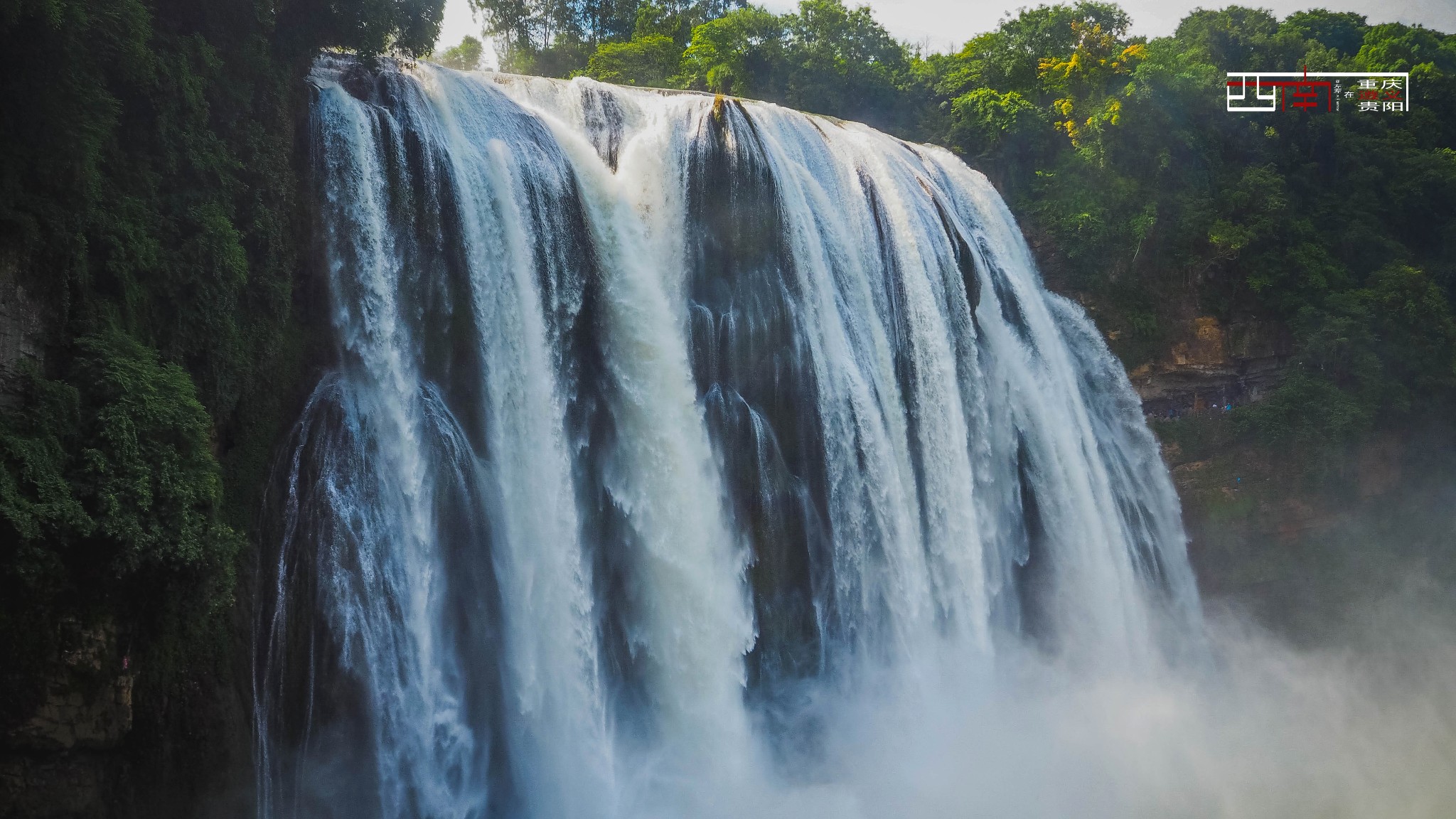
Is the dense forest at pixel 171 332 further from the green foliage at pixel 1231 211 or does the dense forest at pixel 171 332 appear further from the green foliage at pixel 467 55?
the green foliage at pixel 467 55

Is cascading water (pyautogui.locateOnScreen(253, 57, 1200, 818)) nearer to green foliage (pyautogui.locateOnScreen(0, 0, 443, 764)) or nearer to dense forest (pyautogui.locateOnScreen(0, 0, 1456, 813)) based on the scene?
dense forest (pyautogui.locateOnScreen(0, 0, 1456, 813))

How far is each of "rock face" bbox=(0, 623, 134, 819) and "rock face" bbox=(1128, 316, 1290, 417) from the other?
21.2 meters

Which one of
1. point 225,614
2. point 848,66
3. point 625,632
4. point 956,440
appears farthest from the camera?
point 848,66

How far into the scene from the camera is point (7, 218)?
7.11 metres

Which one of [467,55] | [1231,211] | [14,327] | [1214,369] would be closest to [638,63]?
[467,55]

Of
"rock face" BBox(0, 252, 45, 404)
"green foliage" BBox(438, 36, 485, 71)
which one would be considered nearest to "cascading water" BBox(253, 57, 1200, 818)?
"rock face" BBox(0, 252, 45, 404)

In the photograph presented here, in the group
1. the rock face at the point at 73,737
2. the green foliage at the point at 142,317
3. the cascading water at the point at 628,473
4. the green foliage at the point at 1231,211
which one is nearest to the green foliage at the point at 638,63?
the green foliage at the point at 1231,211

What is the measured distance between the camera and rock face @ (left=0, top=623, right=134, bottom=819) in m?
6.85

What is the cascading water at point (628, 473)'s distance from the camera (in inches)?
385

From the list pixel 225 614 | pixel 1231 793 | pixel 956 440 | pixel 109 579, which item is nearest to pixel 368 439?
pixel 225 614

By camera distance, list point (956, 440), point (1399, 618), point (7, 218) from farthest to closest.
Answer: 1. point (1399, 618)
2. point (956, 440)
3. point (7, 218)

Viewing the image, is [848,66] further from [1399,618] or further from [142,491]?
[142,491]

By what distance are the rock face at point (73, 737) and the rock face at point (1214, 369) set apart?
21.2 meters

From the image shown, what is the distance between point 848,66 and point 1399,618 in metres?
21.6
